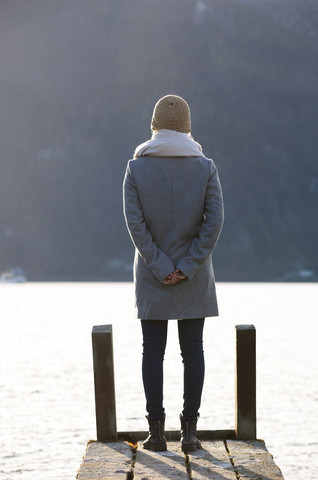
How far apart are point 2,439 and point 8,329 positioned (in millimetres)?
20102

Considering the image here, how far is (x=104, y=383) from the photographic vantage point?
15.2 feet

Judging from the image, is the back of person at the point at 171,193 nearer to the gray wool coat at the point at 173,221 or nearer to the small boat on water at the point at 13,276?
the gray wool coat at the point at 173,221

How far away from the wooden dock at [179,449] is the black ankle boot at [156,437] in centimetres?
4

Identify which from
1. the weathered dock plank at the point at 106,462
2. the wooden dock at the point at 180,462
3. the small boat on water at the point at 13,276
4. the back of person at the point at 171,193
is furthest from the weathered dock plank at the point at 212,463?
the small boat on water at the point at 13,276

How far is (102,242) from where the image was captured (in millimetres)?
127000

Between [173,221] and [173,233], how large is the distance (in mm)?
64

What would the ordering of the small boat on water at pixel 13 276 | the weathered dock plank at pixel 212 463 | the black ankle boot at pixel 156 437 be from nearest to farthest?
the weathered dock plank at pixel 212 463
the black ankle boot at pixel 156 437
the small boat on water at pixel 13 276

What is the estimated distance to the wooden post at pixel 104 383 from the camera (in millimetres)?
4605

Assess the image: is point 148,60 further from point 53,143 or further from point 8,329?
point 8,329

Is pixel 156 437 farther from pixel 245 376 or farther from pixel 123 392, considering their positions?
pixel 123 392

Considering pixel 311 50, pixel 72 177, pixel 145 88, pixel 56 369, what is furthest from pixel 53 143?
pixel 56 369

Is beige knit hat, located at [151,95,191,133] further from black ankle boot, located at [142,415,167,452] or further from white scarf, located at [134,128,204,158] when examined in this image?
A: black ankle boot, located at [142,415,167,452]

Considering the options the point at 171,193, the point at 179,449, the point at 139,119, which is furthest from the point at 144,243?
the point at 139,119

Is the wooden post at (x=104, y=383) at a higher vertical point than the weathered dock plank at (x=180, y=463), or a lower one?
higher
